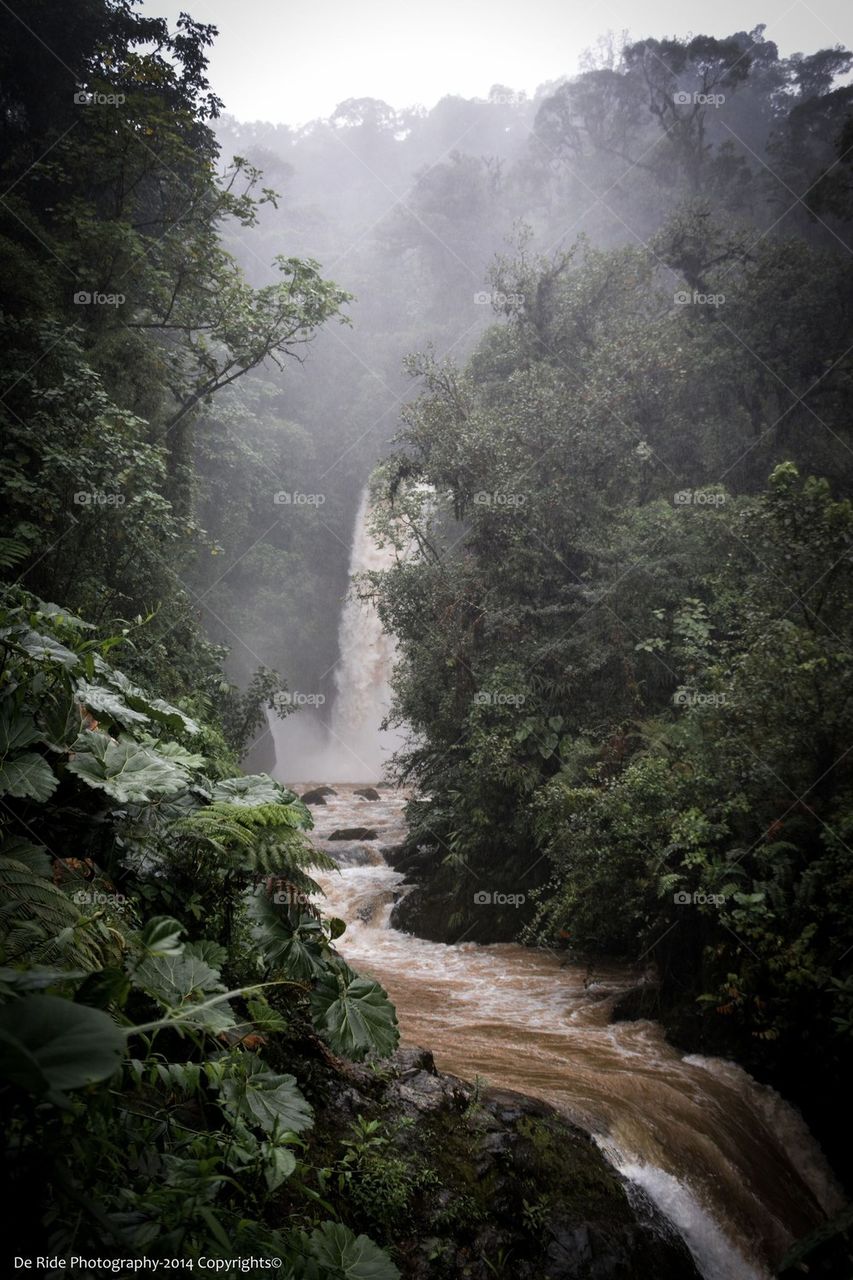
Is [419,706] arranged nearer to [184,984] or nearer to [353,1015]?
[353,1015]

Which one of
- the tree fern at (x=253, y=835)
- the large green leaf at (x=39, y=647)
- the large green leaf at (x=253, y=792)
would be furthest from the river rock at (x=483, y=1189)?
the large green leaf at (x=39, y=647)

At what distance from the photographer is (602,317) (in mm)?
15438

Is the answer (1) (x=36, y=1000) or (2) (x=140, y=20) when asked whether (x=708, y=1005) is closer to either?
(1) (x=36, y=1000)

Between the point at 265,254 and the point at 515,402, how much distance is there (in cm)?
3388

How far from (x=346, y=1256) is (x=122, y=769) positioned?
2.14 meters

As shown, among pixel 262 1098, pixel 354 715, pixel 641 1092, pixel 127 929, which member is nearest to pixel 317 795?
pixel 354 715

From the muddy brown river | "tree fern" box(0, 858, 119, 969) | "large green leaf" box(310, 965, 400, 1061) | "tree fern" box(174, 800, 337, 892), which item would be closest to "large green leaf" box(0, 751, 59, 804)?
"tree fern" box(0, 858, 119, 969)

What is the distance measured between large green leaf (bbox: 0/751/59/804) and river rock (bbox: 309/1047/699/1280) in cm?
202

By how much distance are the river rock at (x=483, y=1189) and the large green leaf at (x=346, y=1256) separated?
67 cm

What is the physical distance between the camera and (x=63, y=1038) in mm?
1262

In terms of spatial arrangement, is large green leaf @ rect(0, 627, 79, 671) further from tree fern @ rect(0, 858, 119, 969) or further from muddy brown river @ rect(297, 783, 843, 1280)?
muddy brown river @ rect(297, 783, 843, 1280)

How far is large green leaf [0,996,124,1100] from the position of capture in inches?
47.3

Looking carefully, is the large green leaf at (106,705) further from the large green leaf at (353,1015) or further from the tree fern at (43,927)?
the large green leaf at (353,1015)

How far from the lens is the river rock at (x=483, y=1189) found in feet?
9.93
